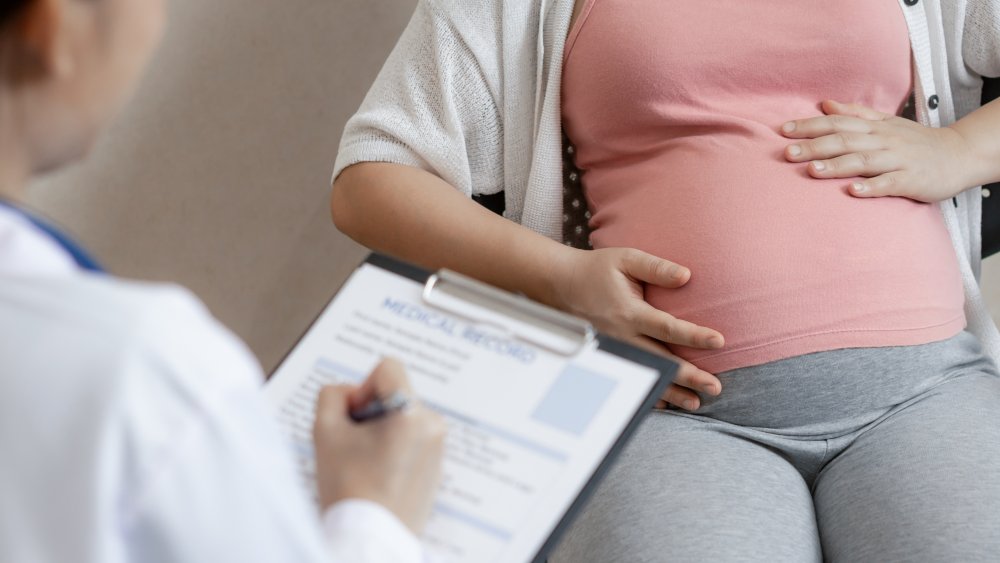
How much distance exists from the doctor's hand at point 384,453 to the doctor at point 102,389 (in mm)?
112

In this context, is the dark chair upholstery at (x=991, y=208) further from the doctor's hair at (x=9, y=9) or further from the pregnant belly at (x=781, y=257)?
the doctor's hair at (x=9, y=9)

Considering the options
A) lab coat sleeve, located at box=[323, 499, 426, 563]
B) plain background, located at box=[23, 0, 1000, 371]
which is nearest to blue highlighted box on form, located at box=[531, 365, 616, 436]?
lab coat sleeve, located at box=[323, 499, 426, 563]

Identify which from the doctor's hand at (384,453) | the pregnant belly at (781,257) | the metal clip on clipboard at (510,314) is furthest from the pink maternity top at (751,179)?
the doctor's hand at (384,453)

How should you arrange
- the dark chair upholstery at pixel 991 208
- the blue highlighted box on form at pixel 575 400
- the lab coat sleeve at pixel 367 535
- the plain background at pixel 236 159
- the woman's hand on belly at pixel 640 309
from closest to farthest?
the lab coat sleeve at pixel 367 535 < the blue highlighted box on form at pixel 575 400 < the woman's hand on belly at pixel 640 309 < the dark chair upholstery at pixel 991 208 < the plain background at pixel 236 159

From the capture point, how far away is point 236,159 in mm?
1345

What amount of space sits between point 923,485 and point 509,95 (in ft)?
1.84

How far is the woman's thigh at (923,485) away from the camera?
0.76 metres

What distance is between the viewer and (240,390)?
0.40 m

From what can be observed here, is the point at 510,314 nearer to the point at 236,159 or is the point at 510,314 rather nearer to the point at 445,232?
the point at 445,232

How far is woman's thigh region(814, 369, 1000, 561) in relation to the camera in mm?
758

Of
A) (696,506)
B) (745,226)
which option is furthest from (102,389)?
(745,226)

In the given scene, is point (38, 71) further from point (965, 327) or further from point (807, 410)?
point (965, 327)

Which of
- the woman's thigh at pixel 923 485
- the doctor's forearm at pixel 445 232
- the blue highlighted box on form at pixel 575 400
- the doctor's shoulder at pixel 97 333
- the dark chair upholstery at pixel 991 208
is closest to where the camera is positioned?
the doctor's shoulder at pixel 97 333

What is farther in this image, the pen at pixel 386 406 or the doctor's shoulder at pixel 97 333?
the pen at pixel 386 406
